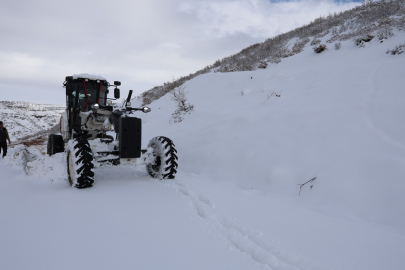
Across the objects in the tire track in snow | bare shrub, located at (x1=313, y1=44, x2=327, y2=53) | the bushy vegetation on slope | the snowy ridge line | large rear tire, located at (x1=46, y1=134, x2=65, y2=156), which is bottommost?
the snowy ridge line

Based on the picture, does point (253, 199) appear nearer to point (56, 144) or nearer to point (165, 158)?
point (165, 158)

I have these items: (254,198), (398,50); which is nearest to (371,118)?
(254,198)

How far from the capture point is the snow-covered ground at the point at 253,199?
212cm

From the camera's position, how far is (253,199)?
11.7 ft

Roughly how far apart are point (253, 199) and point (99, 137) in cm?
441

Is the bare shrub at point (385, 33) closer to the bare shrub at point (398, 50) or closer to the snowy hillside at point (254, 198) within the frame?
the bare shrub at point (398, 50)

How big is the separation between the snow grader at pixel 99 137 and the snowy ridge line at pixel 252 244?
5.32 feet

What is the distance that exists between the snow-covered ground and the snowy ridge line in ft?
0.04

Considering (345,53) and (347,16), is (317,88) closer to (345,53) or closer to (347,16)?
(345,53)

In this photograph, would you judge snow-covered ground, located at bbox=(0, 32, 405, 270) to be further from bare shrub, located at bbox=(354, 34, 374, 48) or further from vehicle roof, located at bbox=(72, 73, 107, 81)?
bare shrub, located at bbox=(354, 34, 374, 48)

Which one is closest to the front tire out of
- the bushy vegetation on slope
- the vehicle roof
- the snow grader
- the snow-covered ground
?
the snow grader

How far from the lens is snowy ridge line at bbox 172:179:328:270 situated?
81.4 inches

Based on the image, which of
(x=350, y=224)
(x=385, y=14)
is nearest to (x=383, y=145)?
(x=350, y=224)

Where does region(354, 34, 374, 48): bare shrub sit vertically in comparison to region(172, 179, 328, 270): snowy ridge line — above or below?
above
